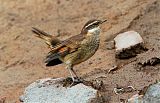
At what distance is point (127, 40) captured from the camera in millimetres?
A: 9695

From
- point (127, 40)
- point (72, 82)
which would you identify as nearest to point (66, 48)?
point (72, 82)

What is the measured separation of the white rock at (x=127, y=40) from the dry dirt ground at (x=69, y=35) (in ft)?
0.71

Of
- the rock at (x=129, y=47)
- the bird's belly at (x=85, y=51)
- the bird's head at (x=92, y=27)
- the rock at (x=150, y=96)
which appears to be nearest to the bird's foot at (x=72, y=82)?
the bird's belly at (x=85, y=51)

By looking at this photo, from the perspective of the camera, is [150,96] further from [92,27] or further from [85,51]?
[92,27]

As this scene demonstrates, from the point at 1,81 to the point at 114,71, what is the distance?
2.21 metres

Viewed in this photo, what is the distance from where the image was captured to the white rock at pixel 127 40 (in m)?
9.57

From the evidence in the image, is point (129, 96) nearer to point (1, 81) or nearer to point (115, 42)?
point (115, 42)

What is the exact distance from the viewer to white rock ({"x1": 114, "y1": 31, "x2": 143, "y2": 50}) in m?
9.57

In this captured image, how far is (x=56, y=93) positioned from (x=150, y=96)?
1473 mm

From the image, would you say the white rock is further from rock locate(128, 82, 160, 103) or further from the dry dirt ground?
rock locate(128, 82, 160, 103)

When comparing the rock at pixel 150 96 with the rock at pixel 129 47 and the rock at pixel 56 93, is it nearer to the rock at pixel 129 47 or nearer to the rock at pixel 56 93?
the rock at pixel 56 93

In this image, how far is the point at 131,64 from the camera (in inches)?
362

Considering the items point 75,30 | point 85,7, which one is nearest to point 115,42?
point 75,30

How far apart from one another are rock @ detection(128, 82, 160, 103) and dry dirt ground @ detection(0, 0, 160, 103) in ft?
1.97
